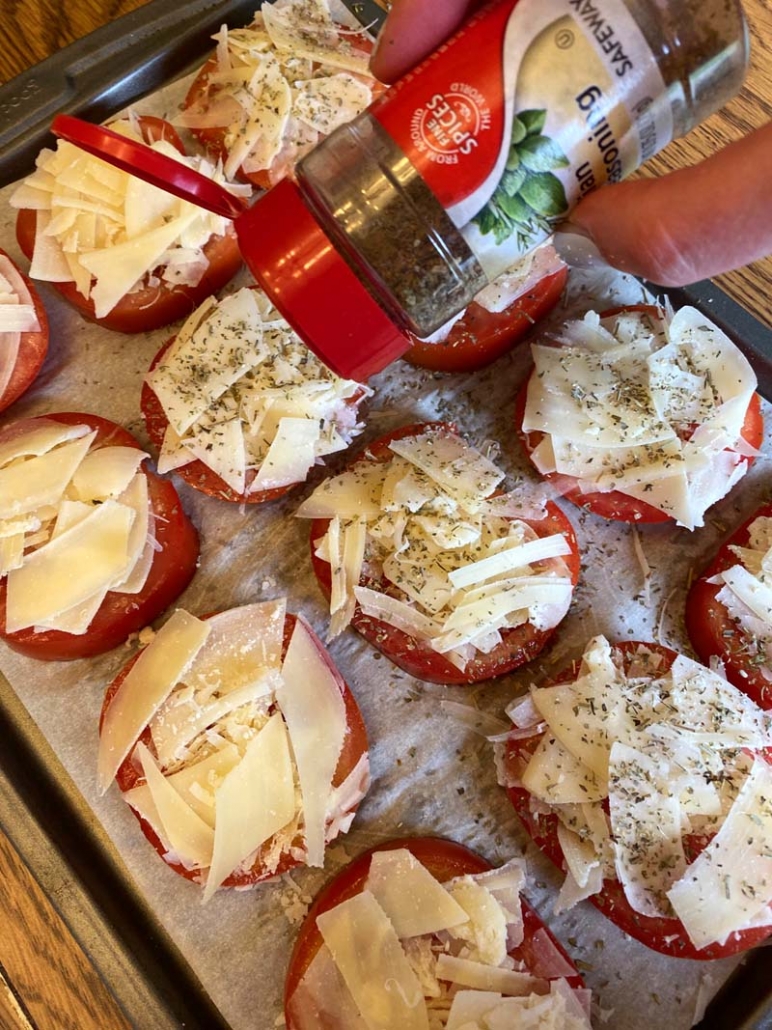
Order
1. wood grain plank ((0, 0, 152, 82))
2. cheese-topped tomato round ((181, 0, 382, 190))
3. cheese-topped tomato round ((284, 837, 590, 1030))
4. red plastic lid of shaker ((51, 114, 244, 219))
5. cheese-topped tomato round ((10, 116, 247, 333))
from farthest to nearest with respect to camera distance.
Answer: wood grain plank ((0, 0, 152, 82)) → cheese-topped tomato round ((181, 0, 382, 190)) → cheese-topped tomato round ((10, 116, 247, 333)) → cheese-topped tomato round ((284, 837, 590, 1030)) → red plastic lid of shaker ((51, 114, 244, 219))

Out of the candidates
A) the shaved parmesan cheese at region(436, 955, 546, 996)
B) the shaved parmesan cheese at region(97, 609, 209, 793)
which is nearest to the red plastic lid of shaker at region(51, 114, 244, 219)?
the shaved parmesan cheese at region(97, 609, 209, 793)

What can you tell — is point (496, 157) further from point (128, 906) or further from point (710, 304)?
point (128, 906)

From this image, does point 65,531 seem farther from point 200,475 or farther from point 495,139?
point 495,139

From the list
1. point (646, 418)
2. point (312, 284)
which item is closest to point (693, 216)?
point (312, 284)

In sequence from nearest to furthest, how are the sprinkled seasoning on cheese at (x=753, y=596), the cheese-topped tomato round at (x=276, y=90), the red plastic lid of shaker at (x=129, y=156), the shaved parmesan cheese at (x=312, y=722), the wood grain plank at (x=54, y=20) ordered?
the red plastic lid of shaker at (x=129, y=156), the shaved parmesan cheese at (x=312, y=722), the sprinkled seasoning on cheese at (x=753, y=596), the cheese-topped tomato round at (x=276, y=90), the wood grain plank at (x=54, y=20)

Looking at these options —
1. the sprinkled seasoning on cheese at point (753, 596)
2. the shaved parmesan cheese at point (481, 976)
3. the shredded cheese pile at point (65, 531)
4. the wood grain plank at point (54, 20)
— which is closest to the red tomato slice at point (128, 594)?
the shredded cheese pile at point (65, 531)

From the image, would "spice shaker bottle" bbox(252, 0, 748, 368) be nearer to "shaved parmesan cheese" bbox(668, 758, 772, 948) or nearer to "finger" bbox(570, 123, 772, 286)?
"finger" bbox(570, 123, 772, 286)

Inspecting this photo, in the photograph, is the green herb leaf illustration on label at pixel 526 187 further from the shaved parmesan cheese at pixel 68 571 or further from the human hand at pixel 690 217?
the shaved parmesan cheese at pixel 68 571
